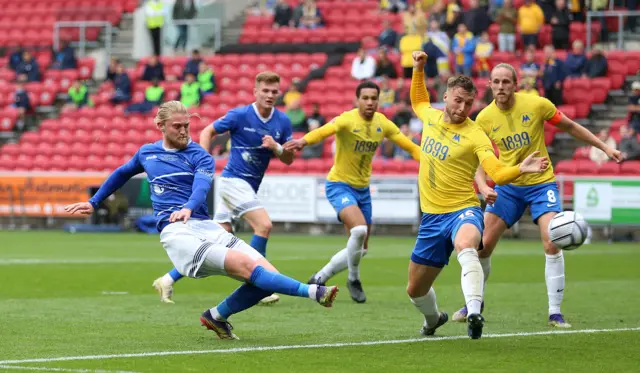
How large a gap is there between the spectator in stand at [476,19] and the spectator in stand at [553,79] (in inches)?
106

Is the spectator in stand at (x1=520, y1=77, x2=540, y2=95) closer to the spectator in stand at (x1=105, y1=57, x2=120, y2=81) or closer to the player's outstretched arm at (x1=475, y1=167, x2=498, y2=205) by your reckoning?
the spectator in stand at (x1=105, y1=57, x2=120, y2=81)

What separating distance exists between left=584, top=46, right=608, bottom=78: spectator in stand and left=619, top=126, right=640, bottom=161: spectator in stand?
2707mm

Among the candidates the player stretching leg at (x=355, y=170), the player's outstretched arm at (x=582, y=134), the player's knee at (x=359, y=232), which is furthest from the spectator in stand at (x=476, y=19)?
the player's outstretched arm at (x=582, y=134)

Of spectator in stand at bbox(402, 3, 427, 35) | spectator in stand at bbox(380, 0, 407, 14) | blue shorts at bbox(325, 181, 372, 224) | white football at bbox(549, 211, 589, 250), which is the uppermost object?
spectator in stand at bbox(380, 0, 407, 14)

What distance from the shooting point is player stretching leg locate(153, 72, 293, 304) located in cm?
1328

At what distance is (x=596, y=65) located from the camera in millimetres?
28141

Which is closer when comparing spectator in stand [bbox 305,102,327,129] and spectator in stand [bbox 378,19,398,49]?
spectator in stand [bbox 305,102,327,129]

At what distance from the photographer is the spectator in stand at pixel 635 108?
85.8ft

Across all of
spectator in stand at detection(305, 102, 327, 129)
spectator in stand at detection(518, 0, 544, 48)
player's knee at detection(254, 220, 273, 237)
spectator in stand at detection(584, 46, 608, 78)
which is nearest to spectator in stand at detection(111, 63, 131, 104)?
spectator in stand at detection(305, 102, 327, 129)

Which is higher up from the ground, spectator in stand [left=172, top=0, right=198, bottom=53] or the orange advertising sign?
spectator in stand [left=172, top=0, right=198, bottom=53]

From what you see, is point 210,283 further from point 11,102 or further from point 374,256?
point 11,102

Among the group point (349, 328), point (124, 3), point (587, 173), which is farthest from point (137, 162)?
point (124, 3)

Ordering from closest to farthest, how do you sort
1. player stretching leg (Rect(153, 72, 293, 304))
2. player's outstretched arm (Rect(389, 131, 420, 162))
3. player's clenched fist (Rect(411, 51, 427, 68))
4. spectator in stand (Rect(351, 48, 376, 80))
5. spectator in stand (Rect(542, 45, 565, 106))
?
player's clenched fist (Rect(411, 51, 427, 68)) < player's outstretched arm (Rect(389, 131, 420, 162)) < player stretching leg (Rect(153, 72, 293, 304)) < spectator in stand (Rect(542, 45, 565, 106)) < spectator in stand (Rect(351, 48, 376, 80))

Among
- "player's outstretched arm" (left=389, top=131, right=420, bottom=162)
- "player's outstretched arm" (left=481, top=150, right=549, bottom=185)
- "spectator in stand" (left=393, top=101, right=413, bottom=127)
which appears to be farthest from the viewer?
"spectator in stand" (left=393, top=101, right=413, bottom=127)
